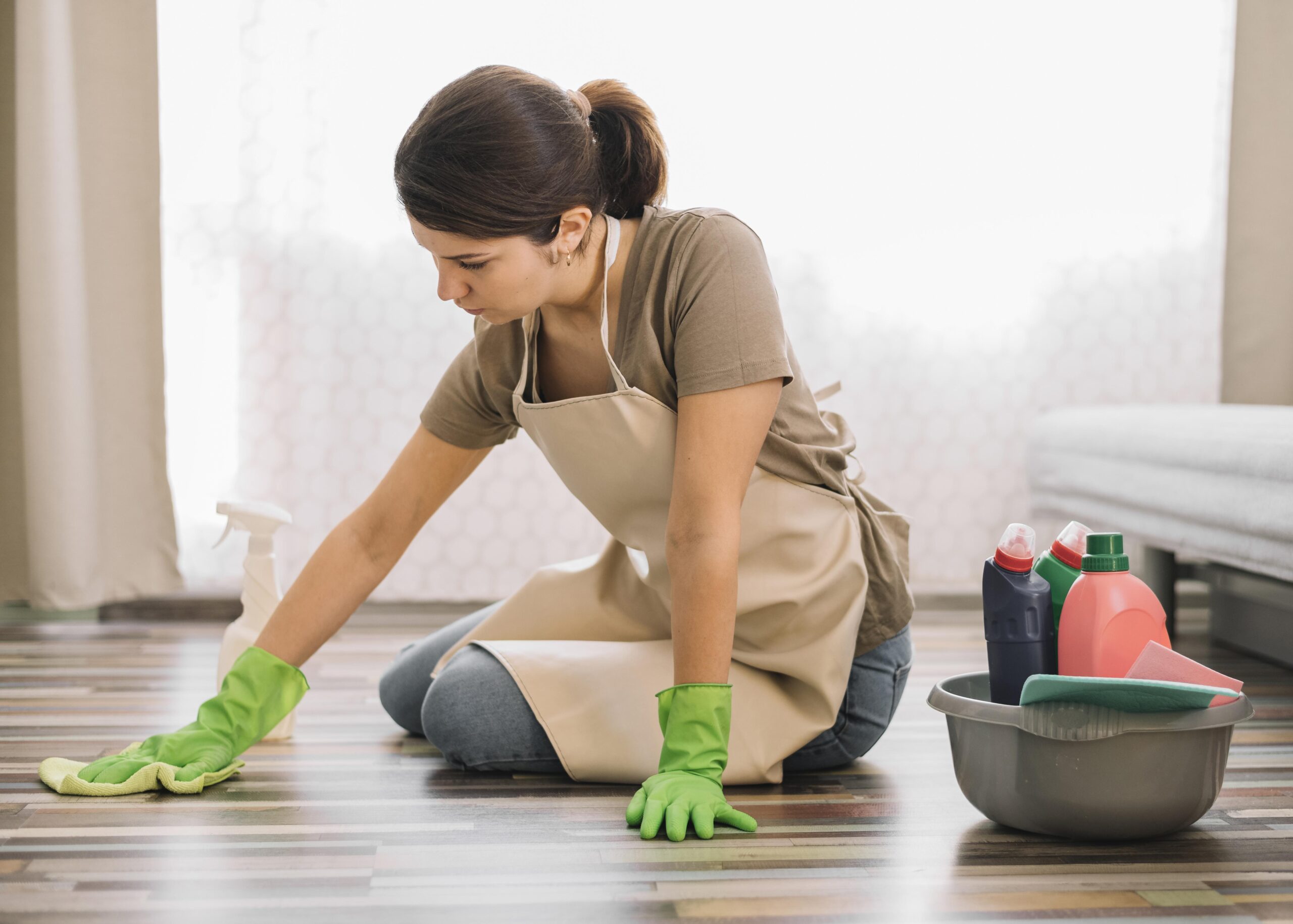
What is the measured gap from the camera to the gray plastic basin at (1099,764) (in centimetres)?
97

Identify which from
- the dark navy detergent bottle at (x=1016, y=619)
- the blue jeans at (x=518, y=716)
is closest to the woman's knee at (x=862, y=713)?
the blue jeans at (x=518, y=716)

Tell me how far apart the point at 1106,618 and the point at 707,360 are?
1.33 feet

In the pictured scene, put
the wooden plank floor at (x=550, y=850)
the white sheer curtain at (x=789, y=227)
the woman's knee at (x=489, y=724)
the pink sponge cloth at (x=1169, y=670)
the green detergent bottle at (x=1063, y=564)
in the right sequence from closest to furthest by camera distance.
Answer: the wooden plank floor at (x=550, y=850) → the pink sponge cloth at (x=1169, y=670) → the green detergent bottle at (x=1063, y=564) → the woman's knee at (x=489, y=724) → the white sheer curtain at (x=789, y=227)

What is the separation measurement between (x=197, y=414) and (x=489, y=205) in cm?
132

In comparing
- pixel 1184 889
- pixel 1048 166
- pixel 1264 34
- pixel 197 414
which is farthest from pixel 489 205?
pixel 1264 34

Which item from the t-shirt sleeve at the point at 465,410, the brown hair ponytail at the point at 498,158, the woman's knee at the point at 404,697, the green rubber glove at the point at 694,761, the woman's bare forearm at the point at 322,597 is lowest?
the woman's knee at the point at 404,697

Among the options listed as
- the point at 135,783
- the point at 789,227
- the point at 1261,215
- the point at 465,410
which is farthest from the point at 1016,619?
the point at 1261,215

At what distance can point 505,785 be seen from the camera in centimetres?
121

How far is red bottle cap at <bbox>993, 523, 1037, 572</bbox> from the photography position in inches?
42.4

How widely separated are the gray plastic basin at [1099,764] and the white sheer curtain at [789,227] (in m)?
1.23

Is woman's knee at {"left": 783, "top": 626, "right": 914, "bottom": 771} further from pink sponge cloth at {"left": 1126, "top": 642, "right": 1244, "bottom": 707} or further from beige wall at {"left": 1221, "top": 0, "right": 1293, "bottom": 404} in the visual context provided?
beige wall at {"left": 1221, "top": 0, "right": 1293, "bottom": 404}

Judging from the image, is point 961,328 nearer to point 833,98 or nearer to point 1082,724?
point 833,98

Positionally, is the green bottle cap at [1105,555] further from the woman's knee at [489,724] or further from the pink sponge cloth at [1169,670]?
the woman's knee at [489,724]

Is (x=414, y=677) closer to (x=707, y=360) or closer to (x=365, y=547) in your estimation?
(x=365, y=547)
